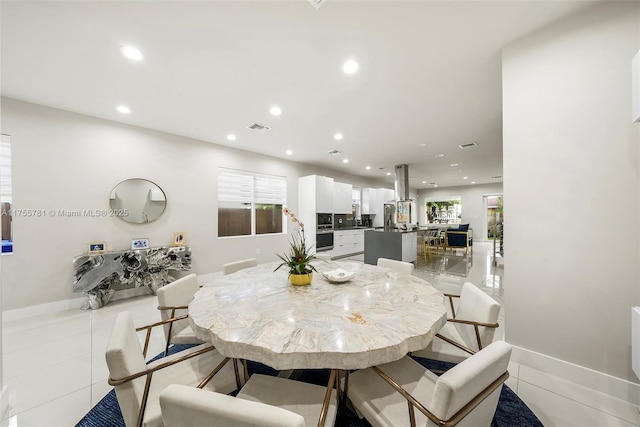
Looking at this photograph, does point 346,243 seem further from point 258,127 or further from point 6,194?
point 6,194

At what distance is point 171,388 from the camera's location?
0.75 metres

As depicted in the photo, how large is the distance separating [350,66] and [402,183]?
4.72 metres

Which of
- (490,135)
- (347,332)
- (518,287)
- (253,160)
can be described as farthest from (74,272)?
(490,135)

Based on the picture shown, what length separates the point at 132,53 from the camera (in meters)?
2.04

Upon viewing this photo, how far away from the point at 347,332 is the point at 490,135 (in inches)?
186

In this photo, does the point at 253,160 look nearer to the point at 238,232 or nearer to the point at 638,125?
the point at 238,232

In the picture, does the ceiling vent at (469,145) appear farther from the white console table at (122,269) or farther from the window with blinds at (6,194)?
the window with blinds at (6,194)

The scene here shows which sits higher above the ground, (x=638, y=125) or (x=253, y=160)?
(x=253, y=160)

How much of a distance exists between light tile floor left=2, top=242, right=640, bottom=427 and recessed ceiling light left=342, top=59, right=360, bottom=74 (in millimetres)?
3012

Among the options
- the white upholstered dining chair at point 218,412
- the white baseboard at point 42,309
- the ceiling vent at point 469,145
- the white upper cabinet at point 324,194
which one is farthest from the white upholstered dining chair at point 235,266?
the ceiling vent at point 469,145

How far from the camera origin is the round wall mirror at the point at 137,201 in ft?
11.6

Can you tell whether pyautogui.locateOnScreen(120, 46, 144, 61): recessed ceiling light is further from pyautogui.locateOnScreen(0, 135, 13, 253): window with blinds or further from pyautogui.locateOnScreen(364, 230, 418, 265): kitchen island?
pyautogui.locateOnScreen(364, 230, 418, 265): kitchen island

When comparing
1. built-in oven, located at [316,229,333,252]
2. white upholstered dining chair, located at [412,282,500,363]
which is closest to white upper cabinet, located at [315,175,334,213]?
built-in oven, located at [316,229,333,252]

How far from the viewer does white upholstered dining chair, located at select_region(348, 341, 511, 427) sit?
2.53 feet
